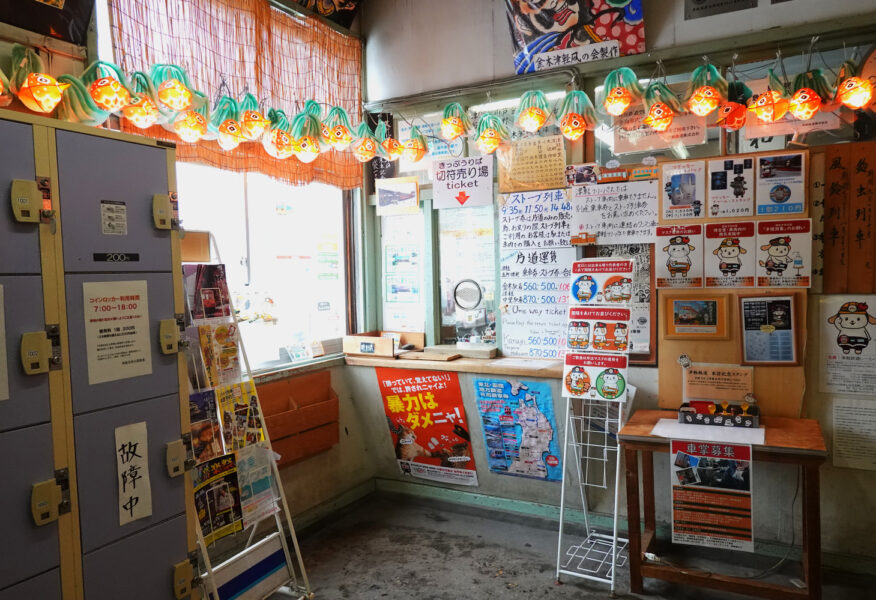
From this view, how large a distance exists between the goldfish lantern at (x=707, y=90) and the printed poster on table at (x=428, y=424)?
2265mm

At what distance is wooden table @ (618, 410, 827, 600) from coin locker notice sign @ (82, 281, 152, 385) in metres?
2.38

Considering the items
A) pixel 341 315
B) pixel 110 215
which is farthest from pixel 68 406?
pixel 341 315

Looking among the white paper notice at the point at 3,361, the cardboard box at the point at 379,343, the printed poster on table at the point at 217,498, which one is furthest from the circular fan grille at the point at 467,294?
the white paper notice at the point at 3,361

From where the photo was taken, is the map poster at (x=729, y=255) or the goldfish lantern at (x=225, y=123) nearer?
the goldfish lantern at (x=225, y=123)

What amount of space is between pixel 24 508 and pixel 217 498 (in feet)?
3.04

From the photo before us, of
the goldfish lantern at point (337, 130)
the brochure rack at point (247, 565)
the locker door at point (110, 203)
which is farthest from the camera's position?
the goldfish lantern at point (337, 130)

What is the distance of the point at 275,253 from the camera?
4160 millimetres

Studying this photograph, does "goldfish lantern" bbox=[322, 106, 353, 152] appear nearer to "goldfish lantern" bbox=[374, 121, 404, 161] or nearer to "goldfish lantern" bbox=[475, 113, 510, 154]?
"goldfish lantern" bbox=[374, 121, 404, 161]

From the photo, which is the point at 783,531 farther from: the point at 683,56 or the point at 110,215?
the point at 110,215

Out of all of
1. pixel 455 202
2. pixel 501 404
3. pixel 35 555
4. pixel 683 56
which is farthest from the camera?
pixel 455 202

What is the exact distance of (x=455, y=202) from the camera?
440cm

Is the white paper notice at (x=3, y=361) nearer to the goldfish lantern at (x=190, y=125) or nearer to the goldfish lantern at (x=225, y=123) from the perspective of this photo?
the goldfish lantern at (x=190, y=125)

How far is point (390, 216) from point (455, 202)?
665 mm

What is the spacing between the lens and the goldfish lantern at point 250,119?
3.42 m
